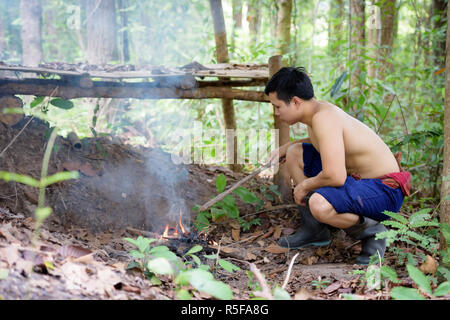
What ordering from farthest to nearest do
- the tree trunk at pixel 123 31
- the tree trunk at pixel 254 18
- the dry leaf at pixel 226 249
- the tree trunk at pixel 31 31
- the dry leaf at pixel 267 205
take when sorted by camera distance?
the tree trunk at pixel 31 31, the tree trunk at pixel 254 18, the tree trunk at pixel 123 31, the dry leaf at pixel 267 205, the dry leaf at pixel 226 249

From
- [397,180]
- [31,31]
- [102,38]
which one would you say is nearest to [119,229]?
[397,180]

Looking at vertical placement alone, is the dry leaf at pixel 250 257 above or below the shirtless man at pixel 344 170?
below

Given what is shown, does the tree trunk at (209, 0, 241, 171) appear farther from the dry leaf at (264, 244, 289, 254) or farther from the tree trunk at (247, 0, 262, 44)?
the tree trunk at (247, 0, 262, 44)

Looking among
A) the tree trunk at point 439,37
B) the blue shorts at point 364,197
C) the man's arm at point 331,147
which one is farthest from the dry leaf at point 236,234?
the tree trunk at point 439,37

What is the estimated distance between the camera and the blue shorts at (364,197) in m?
2.92

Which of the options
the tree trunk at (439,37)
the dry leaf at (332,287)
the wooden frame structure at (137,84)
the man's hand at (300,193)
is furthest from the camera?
Answer: the tree trunk at (439,37)

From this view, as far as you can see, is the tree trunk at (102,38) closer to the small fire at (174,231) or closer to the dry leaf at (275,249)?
the small fire at (174,231)

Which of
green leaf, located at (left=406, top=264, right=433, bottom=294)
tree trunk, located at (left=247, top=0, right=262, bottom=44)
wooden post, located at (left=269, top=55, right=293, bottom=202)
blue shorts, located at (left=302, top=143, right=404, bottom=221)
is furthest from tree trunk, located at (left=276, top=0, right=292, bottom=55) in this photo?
green leaf, located at (left=406, top=264, right=433, bottom=294)

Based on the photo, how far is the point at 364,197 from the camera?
2.94 meters

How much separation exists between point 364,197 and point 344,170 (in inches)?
10.2

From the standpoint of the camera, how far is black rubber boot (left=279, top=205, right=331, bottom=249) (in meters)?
3.45

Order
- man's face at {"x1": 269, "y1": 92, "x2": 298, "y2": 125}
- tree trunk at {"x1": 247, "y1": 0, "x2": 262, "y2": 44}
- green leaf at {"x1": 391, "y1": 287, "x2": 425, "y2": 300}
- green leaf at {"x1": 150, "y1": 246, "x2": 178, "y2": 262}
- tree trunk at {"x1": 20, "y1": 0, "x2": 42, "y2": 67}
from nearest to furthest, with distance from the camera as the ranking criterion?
green leaf at {"x1": 391, "y1": 287, "x2": 425, "y2": 300}, green leaf at {"x1": 150, "y1": 246, "x2": 178, "y2": 262}, man's face at {"x1": 269, "y1": 92, "x2": 298, "y2": 125}, tree trunk at {"x1": 247, "y1": 0, "x2": 262, "y2": 44}, tree trunk at {"x1": 20, "y1": 0, "x2": 42, "y2": 67}

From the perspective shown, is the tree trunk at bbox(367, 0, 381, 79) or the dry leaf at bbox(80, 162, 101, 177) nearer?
the dry leaf at bbox(80, 162, 101, 177)

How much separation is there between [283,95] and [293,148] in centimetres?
71
